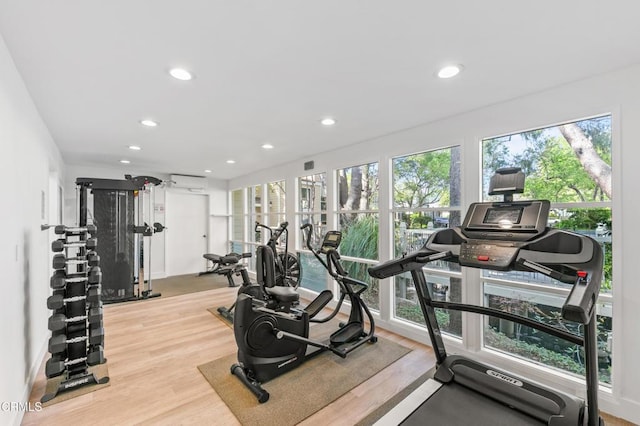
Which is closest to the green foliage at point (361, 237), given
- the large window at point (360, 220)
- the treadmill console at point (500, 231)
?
the large window at point (360, 220)

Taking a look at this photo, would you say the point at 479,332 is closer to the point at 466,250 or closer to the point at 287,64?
the point at 466,250

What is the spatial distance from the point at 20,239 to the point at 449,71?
338 centimetres

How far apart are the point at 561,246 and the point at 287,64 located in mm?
2076

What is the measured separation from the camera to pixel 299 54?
1.87 metres

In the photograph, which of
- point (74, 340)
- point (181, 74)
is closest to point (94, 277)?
point (74, 340)

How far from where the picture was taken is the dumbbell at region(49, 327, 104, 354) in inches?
91.0

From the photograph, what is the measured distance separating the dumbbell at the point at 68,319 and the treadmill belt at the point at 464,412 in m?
2.65

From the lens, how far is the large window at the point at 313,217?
4801 mm

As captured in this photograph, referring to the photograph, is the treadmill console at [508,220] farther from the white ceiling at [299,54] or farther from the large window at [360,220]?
the large window at [360,220]

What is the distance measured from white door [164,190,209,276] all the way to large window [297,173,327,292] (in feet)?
11.2

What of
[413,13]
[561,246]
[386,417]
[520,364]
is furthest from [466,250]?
[520,364]

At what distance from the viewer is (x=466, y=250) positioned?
1859 millimetres

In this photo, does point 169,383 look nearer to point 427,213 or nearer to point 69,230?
point 69,230

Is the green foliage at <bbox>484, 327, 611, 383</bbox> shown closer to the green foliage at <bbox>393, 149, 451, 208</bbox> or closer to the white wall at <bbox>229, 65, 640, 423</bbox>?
the white wall at <bbox>229, 65, 640, 423</bbox>
